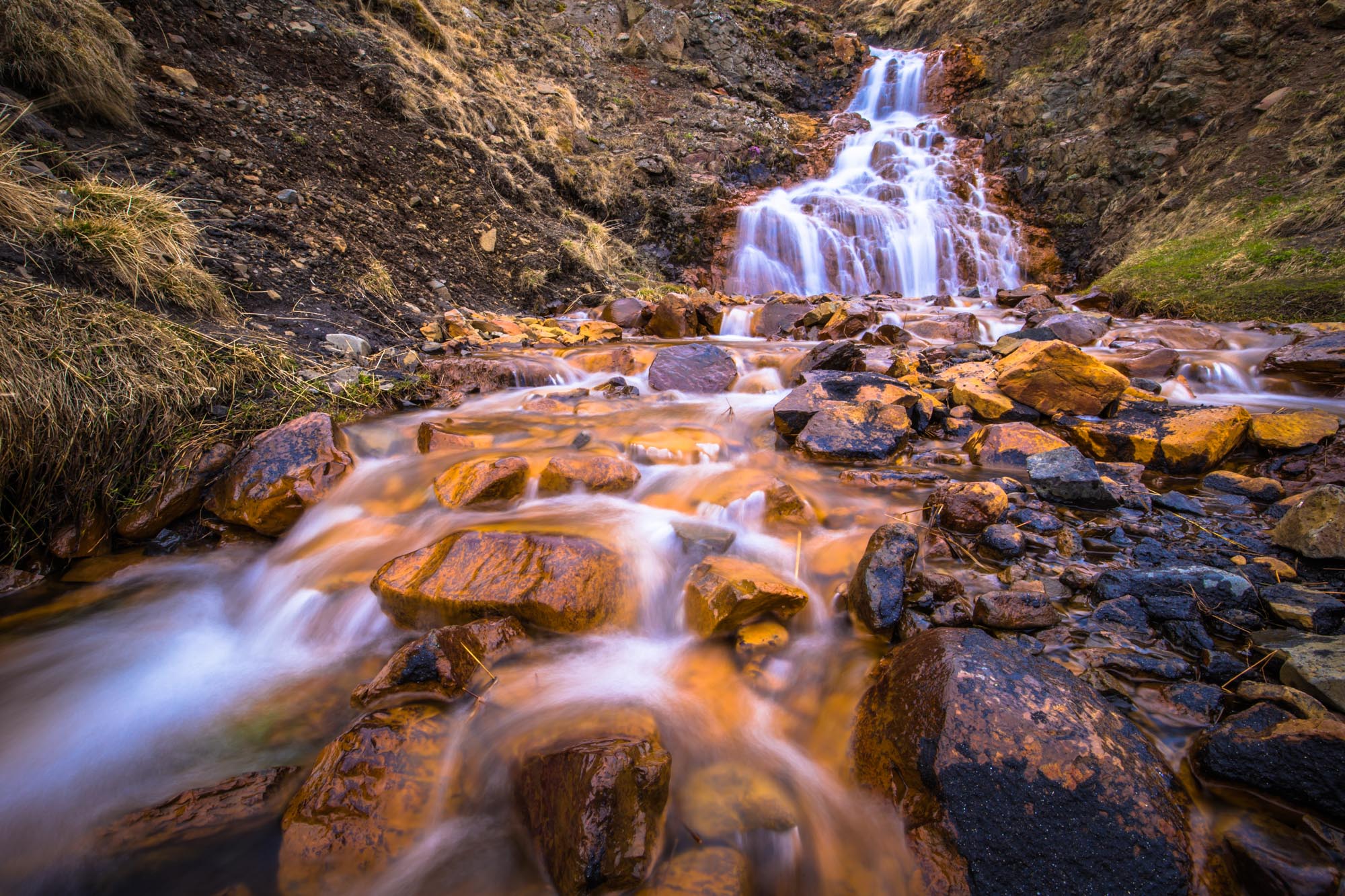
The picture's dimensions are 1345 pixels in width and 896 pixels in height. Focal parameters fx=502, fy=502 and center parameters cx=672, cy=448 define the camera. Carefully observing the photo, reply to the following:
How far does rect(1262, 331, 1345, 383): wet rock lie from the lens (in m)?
4.23

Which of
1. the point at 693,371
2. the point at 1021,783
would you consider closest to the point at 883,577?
the point at 1021,783

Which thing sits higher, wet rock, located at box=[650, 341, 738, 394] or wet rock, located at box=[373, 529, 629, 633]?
wet rock, located at box=[650, 341, 738, 394]

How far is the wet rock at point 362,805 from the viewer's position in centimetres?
140

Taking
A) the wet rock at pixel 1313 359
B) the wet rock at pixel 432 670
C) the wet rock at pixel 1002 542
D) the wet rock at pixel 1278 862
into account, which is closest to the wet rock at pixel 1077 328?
the wet rock at pixel 1313 359

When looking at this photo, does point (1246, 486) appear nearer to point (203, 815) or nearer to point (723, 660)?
point (723, 660)

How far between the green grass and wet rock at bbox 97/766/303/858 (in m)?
9.90

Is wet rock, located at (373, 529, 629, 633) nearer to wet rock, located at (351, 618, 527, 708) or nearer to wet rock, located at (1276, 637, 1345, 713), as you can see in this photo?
wet rock, located at (351, 618, 527, 708)

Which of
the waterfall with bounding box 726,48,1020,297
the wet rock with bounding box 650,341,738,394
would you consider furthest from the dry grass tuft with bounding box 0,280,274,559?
the waterfall with bounding box 726,48,1020,297

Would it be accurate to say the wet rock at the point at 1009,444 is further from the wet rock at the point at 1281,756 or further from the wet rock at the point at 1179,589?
the wet rock at the point at 1281,756

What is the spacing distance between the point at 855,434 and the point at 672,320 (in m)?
4.55

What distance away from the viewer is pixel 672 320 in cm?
749

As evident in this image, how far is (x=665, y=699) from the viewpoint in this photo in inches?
76.2

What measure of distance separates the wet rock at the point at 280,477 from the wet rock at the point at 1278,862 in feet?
12.9

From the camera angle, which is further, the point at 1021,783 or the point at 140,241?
the point at 140,241
